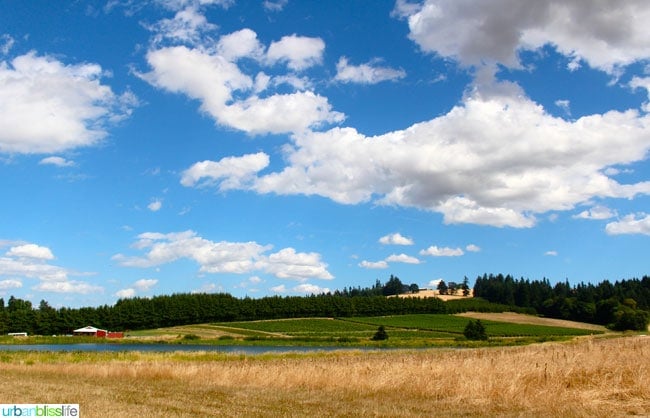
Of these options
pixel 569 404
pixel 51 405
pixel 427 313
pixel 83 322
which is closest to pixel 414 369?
pixel 569 404

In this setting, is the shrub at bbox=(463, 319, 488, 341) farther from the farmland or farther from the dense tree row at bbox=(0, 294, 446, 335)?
the dense tree row at bbox=(0, 294, 446, 335)

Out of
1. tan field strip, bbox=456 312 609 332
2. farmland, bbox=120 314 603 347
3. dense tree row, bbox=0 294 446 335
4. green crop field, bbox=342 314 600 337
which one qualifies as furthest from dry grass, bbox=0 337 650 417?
dense tree row, bbox=0 294 446 335

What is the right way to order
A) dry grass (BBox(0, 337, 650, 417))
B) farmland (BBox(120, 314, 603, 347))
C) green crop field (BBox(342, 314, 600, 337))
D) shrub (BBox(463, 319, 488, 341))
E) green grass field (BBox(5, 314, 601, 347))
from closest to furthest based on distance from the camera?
1. dry grass (BBox(0, 337, 650, 417))
2. green grass field (BBox(5, 314, 601, 347))
3. shrub (BBox(463, 319, 488, 341))
4. farmland (BBox(120, 314, 603, 347))
5. green crop field (BBox(342, 314, 600, 337))

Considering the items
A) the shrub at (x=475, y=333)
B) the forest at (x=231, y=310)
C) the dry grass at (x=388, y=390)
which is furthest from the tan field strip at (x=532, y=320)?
the dry grass at (x=388, y=390)

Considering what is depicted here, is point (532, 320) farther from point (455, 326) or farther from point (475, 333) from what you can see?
point (475, 333)

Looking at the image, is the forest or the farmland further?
the forest

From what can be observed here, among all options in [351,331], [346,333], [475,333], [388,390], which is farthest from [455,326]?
[388,390]

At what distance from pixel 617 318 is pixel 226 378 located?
5133 inches

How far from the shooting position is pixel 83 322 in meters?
151

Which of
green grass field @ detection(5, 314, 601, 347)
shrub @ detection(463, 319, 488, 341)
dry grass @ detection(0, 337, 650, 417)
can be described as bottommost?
green grass field @ detection(5, 314, 601, 347)

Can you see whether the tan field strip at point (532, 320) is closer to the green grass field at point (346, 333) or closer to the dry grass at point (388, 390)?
the green grass field at point (346, 333)

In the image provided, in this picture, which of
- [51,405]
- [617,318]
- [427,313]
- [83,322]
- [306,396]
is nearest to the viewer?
[51,405]

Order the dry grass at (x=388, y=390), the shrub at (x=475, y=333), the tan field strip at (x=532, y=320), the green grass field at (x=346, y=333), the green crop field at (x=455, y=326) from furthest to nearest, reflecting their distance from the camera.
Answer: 1. the tan field strip at (x=532, y=320)
2. the green crop field at (x=455, y=326)
3. the shrub at (x=475, y=333)
4. the green grass field at (x=346, y=333)
5. the dry grass at (x=388, y=390)

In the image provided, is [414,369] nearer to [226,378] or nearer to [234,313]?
[226,378]
